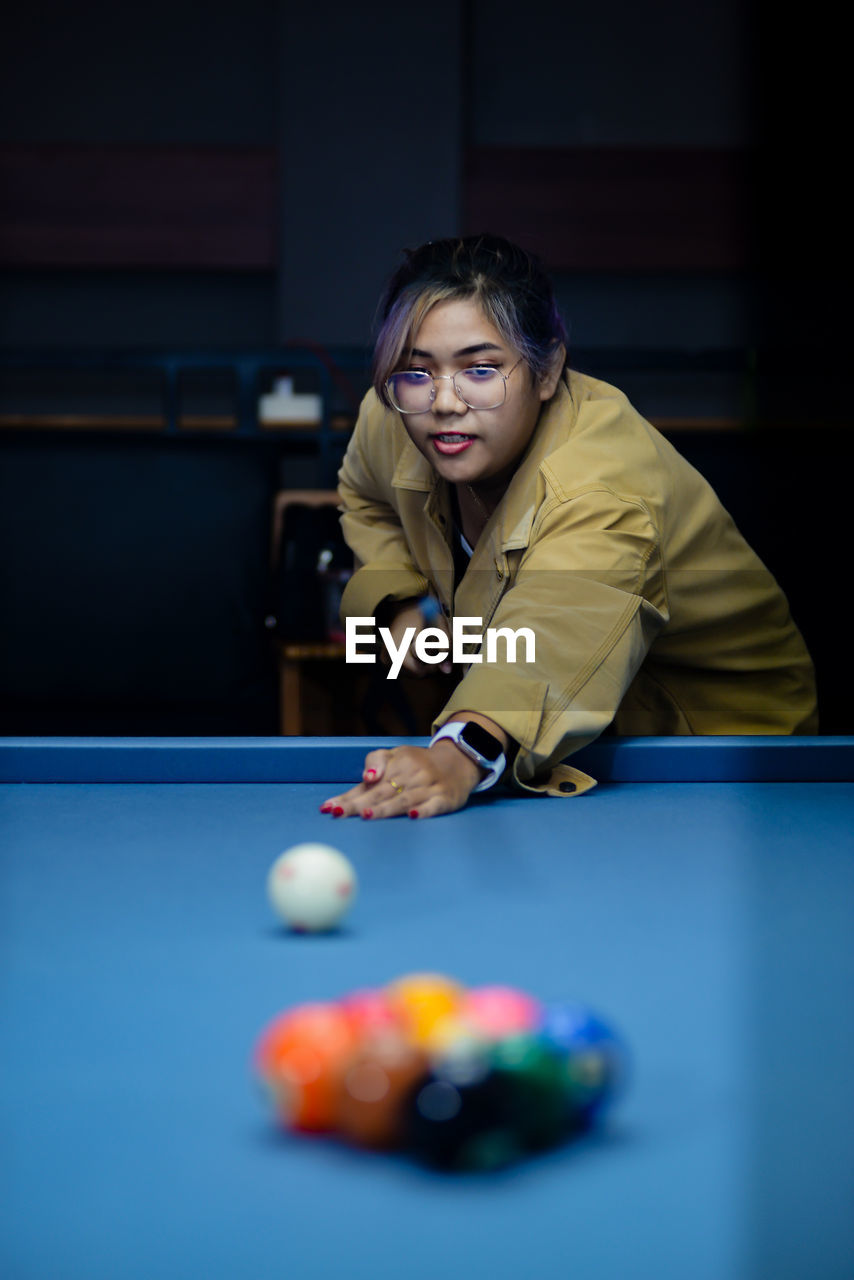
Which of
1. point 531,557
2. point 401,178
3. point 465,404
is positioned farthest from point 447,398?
point 401,178

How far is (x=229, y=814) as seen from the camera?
1306mm

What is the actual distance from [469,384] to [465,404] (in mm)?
26

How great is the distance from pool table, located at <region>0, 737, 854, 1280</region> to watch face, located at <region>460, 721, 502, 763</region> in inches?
2.2

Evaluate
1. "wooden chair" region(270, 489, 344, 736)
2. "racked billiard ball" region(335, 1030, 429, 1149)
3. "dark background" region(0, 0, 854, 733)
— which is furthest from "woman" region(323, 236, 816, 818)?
"dark background" region(0, 0, 854, 733)

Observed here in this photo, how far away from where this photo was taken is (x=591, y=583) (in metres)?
1.46

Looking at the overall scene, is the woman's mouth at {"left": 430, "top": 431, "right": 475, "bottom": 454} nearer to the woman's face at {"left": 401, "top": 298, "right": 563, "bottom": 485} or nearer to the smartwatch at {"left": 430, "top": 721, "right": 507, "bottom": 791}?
the woman's face at {"left": 401, "top": 298, "right": 563, "bottom": 485}

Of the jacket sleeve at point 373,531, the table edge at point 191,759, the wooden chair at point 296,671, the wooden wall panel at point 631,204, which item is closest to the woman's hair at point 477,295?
the jacket sleeve at point 373,531

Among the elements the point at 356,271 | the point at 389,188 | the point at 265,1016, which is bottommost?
the point at 265,1016

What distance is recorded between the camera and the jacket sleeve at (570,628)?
4.52 ft

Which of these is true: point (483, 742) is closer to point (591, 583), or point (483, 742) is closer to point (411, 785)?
point (411, 785)

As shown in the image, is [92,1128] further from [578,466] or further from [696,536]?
[696,536]

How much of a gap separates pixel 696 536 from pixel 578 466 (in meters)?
0.25

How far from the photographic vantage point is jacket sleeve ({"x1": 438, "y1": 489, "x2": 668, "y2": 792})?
1.38 meters

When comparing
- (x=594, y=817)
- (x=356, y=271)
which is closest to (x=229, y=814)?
(x=594, y=817)
